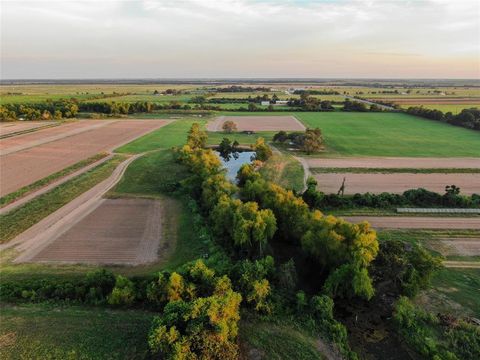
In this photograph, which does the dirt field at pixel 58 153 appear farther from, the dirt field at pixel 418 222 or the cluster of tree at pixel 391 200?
the dirt field at pixel 418 222

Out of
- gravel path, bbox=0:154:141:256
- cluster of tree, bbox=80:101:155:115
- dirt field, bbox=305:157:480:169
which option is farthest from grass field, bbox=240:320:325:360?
cluster of tree, bbox=80:101:155:115

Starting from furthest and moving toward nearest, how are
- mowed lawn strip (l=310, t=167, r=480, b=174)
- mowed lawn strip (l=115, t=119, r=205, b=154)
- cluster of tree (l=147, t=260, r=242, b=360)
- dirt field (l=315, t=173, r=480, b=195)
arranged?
mowed lawn strip (l=115, t=119, r=205, b=154) → mowed lawn strip (l=310, t=167, r=480, b=174) → dirt field (l=315, t=173, r=480, b=195) → cluster of tree (l=147, t=260, r=242, b=360)

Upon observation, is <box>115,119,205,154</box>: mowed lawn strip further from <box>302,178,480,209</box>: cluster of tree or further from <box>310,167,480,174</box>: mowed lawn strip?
<box>302,178,480,209</box>: cluster of tree

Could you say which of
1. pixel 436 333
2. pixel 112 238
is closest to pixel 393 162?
pixel 436 333

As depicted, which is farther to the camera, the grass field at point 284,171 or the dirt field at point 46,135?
the dirt field at point 46,135

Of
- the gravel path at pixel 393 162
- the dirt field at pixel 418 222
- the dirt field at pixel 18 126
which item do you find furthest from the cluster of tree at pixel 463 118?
the dirt field at pixel 18 126

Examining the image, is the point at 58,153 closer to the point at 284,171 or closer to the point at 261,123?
the point at 284,171
